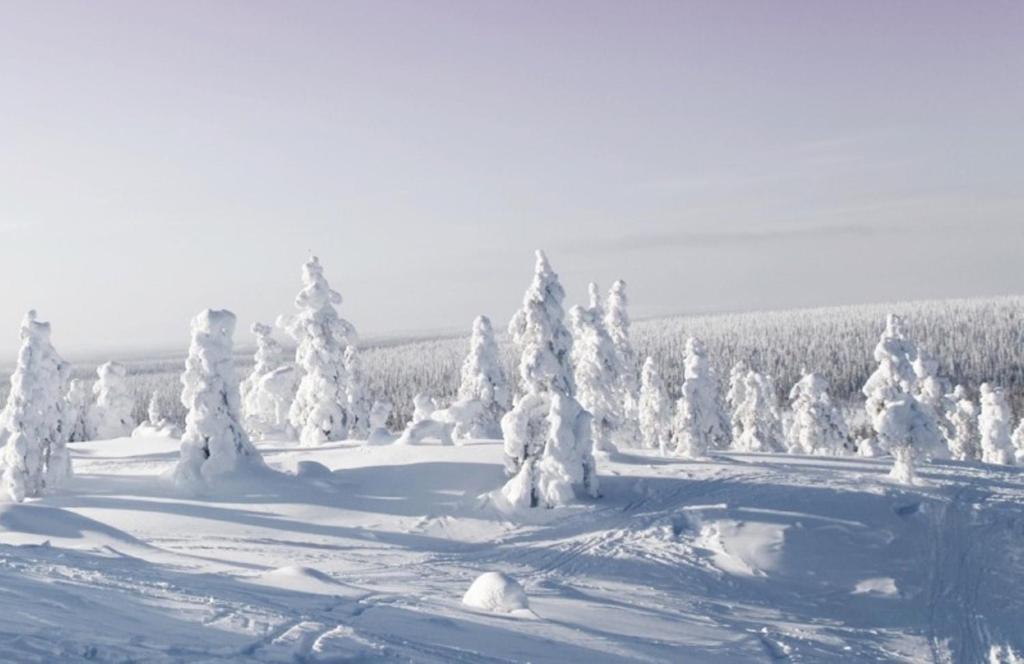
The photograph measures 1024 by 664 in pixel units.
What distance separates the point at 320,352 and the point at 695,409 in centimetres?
2374

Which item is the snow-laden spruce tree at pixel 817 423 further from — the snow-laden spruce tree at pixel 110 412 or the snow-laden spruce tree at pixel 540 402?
the snow-laden spruce tree at pixel 110 412

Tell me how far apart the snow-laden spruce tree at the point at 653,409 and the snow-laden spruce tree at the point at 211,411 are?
37.1m

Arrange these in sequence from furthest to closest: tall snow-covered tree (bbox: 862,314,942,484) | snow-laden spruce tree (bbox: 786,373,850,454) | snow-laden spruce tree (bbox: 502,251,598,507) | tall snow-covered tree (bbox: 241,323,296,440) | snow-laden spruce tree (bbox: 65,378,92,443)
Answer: snow-laden spruce tree (bbox: 65,378,92,443) → snow-laden spruce tree (bbox: 786,373,850,454) → tall snow-covered tree (bbox: 241,323,296,440) → tall snow-covered tree (bbox: 862,314,942,484) → snow-laden spruce tree (bbox: 502,251,598,507)

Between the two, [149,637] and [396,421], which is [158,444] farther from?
[396,421]

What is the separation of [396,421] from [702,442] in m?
88.2

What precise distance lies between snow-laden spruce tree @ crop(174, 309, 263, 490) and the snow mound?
1999cm

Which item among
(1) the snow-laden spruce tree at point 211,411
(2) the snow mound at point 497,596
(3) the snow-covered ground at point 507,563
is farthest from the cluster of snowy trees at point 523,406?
(2) the snow mound at point 497,596

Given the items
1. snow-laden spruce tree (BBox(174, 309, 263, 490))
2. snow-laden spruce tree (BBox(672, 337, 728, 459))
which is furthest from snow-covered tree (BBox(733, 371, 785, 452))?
snow-laden spruce tree (BBox(174, 309, 263, 490))

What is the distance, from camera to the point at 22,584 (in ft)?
46.8

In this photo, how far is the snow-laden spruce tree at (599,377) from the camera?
45.6 meters

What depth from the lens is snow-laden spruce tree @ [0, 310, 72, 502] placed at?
117 feet

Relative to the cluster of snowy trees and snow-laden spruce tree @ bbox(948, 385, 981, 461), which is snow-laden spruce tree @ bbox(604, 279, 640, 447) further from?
snow-laden spruce tree @ bbox(948, 385, 981, 461)

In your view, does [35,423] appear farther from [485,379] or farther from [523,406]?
[485,379]

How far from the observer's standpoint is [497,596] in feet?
59.0
